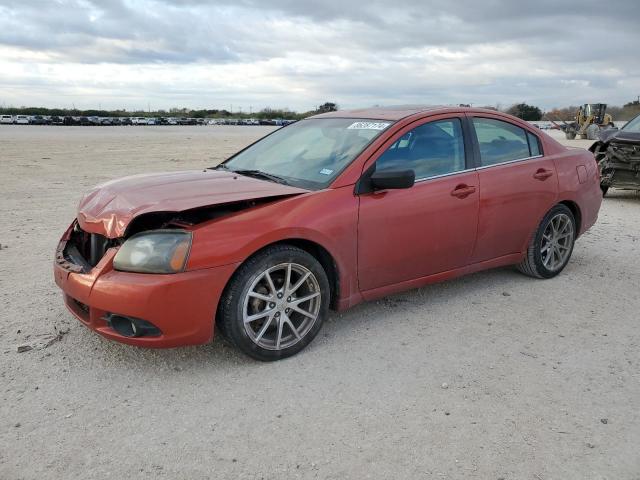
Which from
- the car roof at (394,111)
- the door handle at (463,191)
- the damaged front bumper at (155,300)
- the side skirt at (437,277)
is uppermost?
the car roof at (394,111)

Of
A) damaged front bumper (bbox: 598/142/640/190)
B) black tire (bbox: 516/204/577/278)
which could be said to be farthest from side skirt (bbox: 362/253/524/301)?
damaged front bumper (bbox: 598/142/640/190)

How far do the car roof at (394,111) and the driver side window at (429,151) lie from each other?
143 mm

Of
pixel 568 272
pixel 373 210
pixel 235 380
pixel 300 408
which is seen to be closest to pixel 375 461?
pixel 300 408

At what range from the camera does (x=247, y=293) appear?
134 inches

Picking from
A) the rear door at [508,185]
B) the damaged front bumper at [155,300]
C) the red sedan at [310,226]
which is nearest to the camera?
the damaged front bumper at [155,300]

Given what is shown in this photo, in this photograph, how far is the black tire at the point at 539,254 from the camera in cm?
511

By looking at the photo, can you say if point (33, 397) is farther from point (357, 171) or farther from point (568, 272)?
point (568, 272)

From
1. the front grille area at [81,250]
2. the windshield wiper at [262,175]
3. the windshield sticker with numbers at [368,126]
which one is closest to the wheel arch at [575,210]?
the windshield sticker with numbers at [368,126]

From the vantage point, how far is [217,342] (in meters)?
3.85

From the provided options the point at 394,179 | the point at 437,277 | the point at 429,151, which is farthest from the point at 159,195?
the point at 437,277

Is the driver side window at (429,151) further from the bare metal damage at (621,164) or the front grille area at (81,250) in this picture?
the bare metal damage at (621,164)

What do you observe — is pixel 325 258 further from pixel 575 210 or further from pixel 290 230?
pixel 575 210

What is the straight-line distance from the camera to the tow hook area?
322 cm

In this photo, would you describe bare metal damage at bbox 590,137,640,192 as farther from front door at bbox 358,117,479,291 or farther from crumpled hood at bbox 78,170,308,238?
crumpled hood at bbox 78,170,308,238
